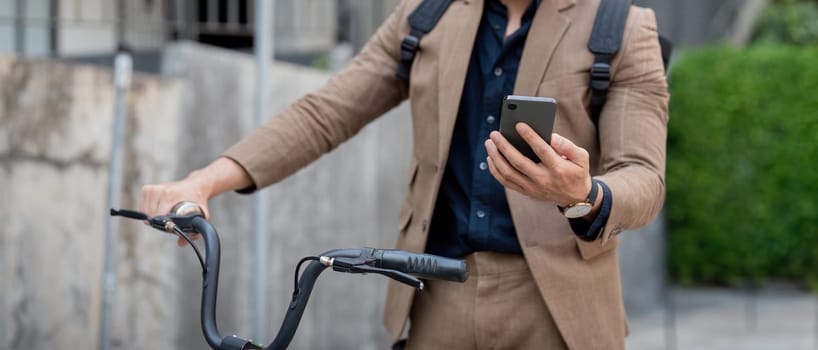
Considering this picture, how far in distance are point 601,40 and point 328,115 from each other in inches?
28.4

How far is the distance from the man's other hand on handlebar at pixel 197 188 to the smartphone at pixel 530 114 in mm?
780

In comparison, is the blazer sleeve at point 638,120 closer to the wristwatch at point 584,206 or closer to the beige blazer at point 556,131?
the beige blazer at point 556,131

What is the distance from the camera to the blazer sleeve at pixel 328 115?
2.58 m

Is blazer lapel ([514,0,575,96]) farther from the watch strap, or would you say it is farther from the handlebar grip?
the handlebar grip

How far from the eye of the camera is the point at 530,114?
1.92m

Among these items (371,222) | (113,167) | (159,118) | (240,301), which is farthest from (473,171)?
(371,222)

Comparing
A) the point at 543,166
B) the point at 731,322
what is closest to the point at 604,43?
the point at 543,166

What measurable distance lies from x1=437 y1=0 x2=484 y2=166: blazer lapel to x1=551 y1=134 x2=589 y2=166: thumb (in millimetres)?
605

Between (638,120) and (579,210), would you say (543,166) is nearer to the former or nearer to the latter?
(579,210)

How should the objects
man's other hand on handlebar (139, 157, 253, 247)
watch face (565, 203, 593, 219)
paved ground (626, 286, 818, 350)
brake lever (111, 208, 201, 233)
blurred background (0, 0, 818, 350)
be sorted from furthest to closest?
paved ground (626, 286, 818, 350) < blurred background (0, 0, 818, 350) < man's other hand on handlebar (139, 157, 253, 247) < brake lever (111, 208, 201, 233) < watch face (565, 203, 593, 219)

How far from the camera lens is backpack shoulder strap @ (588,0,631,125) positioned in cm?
246

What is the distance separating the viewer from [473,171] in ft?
8.44

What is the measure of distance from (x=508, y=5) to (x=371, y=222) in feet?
14.9

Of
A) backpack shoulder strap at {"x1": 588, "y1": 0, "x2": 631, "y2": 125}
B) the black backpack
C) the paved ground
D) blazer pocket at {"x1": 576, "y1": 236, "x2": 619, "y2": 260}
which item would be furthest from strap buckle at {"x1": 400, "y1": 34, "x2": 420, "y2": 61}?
the paved ground
